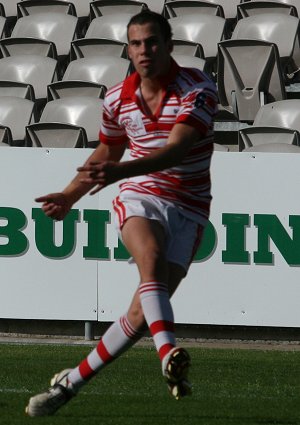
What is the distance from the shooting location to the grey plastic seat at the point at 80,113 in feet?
41.8

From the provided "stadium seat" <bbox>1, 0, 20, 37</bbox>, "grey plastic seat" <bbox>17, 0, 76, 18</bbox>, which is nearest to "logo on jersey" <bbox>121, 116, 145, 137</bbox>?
"grey plastic seat" <bbox>17, 0, 76, 18</bbox>

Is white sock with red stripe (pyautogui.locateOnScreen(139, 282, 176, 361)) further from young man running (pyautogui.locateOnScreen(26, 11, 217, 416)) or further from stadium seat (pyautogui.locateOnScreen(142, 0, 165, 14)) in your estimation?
stadium seat (pyautogui.locateOnScreen(142, 0, 165, 14))

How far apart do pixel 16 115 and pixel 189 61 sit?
76.4 inches

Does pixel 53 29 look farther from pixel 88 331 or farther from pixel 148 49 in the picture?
pixel 148 49

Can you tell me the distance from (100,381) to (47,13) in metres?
8.86

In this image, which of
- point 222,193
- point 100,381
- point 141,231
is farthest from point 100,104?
point 141,231

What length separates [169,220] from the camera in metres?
5.43

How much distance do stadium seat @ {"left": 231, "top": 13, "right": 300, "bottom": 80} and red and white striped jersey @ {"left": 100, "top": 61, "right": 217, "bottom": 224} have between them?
27.3 ft

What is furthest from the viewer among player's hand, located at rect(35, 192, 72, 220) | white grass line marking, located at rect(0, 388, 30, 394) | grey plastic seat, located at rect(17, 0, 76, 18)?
grey plastic seat, located at rect(17, 0, 76, 18)

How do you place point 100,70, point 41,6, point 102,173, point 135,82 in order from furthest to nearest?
point 41,6, point 100,70, point 135,82, point 102,173

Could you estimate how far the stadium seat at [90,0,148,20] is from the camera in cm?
1535

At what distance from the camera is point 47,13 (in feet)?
51.4

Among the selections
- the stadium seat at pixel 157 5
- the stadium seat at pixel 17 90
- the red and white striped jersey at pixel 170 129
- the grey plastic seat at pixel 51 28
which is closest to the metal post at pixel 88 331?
the stadium seat at pixel 17 90

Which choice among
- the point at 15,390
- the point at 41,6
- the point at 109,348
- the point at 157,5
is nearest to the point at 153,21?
the point at 109,348
